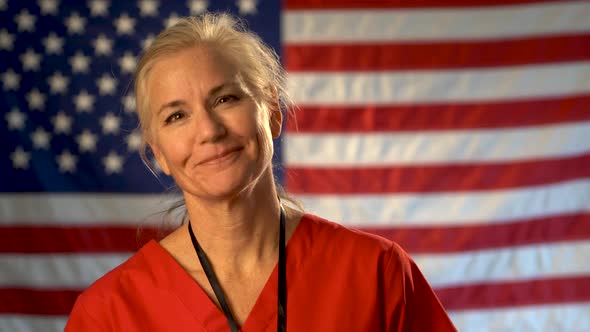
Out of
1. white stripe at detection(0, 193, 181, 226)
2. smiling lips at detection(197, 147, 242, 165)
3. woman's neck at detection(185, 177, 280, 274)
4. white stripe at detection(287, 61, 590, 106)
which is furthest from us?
white stripe at detection(287, 61, 590, 106)

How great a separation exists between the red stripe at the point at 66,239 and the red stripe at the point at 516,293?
102cm

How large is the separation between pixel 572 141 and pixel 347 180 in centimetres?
74

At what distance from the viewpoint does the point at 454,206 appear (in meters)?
2.62

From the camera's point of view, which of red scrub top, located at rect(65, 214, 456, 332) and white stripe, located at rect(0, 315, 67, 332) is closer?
red scrub top, located at rect(65, 214, 456, 332)

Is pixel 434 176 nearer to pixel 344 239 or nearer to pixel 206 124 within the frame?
pixel 344 239

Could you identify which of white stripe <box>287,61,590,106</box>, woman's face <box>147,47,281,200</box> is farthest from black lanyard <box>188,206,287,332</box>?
white stripe <box>287,61,590,106</box>

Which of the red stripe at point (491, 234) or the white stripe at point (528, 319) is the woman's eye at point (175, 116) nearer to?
the red stripe at point (491, 234)

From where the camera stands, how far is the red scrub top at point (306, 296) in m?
1.34

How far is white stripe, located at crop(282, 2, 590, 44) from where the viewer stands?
8.55 ft

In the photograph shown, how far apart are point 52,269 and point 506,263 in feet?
4.78

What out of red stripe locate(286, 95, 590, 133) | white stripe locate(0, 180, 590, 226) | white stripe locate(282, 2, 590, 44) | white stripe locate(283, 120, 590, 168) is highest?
white stripe locate(282, 2, 590, 44)

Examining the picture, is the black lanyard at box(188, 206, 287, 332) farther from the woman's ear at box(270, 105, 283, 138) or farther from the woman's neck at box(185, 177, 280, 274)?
the woman's ear at box(270, 105, 283, 138)

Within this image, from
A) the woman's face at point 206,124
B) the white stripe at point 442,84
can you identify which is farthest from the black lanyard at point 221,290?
the white stripe at point 442,84

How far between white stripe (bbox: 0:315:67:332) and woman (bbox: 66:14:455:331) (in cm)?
125
